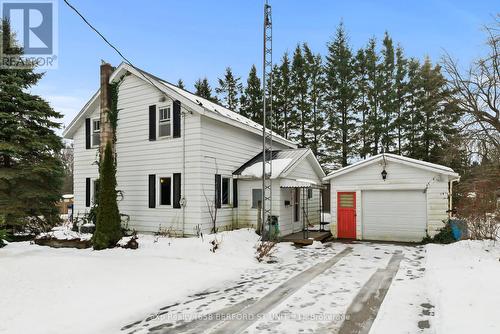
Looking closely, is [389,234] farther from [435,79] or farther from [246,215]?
[435,79]

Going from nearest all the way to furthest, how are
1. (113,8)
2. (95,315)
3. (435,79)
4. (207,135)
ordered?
(95,315)
(113,8)
(207,135)
(435,79)

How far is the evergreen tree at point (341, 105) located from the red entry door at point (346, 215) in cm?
1427

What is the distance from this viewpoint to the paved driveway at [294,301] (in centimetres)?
512

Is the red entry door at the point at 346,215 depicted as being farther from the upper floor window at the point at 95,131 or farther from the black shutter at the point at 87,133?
the black shutter at the point at 87,133

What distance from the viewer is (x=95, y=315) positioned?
5.55 meters

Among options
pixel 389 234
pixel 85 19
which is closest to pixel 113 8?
pixel 85 19

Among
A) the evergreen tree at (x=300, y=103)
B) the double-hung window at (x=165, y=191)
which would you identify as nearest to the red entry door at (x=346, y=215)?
the double-hung window at (x=165, y=191)

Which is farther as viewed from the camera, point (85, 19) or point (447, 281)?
point (85, 19)

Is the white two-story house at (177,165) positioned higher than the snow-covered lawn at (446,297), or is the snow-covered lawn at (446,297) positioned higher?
the white two-story house at (177,165)

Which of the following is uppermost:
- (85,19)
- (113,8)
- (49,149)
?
Answer: (113,8)

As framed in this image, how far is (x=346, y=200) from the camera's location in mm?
14781

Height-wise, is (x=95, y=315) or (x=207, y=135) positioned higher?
(x=207, y=135)

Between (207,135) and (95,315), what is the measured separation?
8.29 meters

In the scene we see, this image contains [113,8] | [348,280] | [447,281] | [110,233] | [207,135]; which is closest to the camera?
[447,281]
